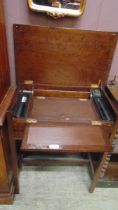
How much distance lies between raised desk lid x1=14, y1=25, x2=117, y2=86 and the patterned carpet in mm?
925

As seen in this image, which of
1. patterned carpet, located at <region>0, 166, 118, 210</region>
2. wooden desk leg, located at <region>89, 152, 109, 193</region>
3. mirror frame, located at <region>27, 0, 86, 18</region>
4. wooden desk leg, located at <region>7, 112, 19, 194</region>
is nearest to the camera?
wooden desk leg, located at <region>7, 112, 19, 194</region>

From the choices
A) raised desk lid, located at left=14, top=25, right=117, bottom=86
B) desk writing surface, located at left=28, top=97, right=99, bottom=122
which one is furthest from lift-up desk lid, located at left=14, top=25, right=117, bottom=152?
desk writing surface, located at left=28, top=97, right=99, bottom=122

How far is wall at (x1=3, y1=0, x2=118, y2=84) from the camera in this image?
3.77ft

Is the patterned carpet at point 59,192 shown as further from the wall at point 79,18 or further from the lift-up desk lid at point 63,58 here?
the wall at point 79,18

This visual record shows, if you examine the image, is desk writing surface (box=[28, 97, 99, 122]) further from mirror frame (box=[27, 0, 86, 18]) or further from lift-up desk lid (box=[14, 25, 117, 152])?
mirror frame (box=[27, 0, 86, 18])

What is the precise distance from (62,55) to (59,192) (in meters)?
1.21

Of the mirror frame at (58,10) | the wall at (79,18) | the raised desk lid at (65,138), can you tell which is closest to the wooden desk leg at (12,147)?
the raised desk lid at (65,138)

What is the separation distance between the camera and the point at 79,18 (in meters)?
1.21

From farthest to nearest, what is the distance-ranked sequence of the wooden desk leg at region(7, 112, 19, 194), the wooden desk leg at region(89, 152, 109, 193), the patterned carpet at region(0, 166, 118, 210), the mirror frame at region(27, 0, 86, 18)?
the patterned carpet at region(0, 166, 118, 210), the wooden desk leg at region(89, 152, 109, 193), the mirror frame at region(27, 0, 86, 18), the wooden desk leg at region(7, 112, 19, 194)

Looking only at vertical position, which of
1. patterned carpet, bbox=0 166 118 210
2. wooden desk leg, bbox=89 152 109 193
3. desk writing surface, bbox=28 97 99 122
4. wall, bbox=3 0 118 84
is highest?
wall, bbox=3 0 118 84

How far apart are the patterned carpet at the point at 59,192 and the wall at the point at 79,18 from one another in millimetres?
1215

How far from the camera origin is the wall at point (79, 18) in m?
1.15

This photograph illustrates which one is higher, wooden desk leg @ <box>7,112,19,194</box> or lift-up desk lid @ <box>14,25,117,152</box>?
lift-up desk lid @ <box>14,25,117,152</box>

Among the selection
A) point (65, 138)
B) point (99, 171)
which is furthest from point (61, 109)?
point (99, 171)
